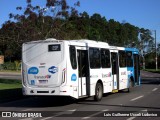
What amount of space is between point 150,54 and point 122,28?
1852 centimetres

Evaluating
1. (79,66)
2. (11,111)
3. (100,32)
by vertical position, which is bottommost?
(11,111)

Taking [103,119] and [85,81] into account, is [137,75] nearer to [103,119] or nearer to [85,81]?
[85,81]

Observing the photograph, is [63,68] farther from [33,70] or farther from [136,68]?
[136,68]

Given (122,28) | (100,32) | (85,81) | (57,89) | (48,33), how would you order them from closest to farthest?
(57,89)
(85,81)
(48,33)
(100,32)
(122,28)

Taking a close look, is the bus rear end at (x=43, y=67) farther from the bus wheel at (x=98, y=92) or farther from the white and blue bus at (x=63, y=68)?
the bus wheel at (x=98, y=92)

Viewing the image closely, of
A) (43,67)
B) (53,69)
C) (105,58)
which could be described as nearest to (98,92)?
(105,58)

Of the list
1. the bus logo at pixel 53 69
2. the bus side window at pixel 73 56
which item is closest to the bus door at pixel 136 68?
the bus side window at pixel 73 56

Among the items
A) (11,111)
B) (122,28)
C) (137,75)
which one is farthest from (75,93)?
(122,28)

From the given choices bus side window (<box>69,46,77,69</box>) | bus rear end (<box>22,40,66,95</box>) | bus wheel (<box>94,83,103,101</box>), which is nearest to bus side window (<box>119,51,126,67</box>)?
bus wheel (<box>94,83,103,101</box>)

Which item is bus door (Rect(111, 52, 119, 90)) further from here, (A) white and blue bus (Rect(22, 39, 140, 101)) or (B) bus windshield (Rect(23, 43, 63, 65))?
(B) bus windshield (Rect(23, 43, 63, 65))

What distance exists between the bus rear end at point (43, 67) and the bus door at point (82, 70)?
114cm

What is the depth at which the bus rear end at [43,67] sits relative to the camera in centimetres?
1619

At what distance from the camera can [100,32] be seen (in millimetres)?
123875

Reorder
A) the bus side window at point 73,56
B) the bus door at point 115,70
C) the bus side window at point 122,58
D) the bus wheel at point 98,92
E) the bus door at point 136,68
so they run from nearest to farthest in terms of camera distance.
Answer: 1. the bus side window at point 73,56
2. the bus wheel at point 98,92
3. the bus door at point 115,70
4. the bus side window at point 122,58
5. the bus door at point 136,68
